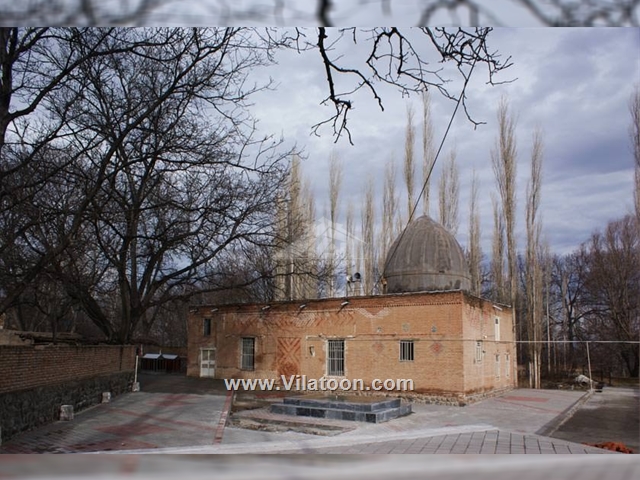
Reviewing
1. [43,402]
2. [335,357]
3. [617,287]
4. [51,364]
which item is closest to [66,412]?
[43,402]

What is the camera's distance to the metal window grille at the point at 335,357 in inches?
525

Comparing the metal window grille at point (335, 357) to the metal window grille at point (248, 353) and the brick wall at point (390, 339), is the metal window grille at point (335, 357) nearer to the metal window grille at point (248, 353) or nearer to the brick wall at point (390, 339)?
the brick wall at point (390, 339)

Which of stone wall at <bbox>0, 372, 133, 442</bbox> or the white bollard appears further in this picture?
the white bollard

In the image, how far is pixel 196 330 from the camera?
55.4 ft

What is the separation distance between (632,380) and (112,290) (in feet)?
32.5

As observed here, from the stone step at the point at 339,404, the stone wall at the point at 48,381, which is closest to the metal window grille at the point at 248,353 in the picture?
the stone wall at the point at 48,381

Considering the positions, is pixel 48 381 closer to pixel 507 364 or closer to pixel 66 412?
pixel 66 412

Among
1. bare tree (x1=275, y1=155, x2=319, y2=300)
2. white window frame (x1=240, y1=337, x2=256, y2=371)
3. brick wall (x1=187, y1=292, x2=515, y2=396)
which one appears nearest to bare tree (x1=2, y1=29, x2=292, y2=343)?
bare tree (x1=275, y1=155, x2=319, y2=300)

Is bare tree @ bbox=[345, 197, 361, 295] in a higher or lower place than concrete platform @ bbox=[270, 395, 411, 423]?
higher

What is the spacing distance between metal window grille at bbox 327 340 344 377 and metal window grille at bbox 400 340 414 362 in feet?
4.94

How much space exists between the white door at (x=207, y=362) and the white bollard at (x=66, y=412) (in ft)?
30.2

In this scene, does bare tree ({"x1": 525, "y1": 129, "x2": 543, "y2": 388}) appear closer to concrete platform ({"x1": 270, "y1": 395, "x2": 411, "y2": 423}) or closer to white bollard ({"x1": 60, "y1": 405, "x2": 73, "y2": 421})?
concrete platform ({"x1": 270, "y1": 395, "x2": 411, "y2": 423})

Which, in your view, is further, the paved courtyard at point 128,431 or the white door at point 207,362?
the white door at point 207,362

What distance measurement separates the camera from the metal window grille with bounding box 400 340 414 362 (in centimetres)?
1286
